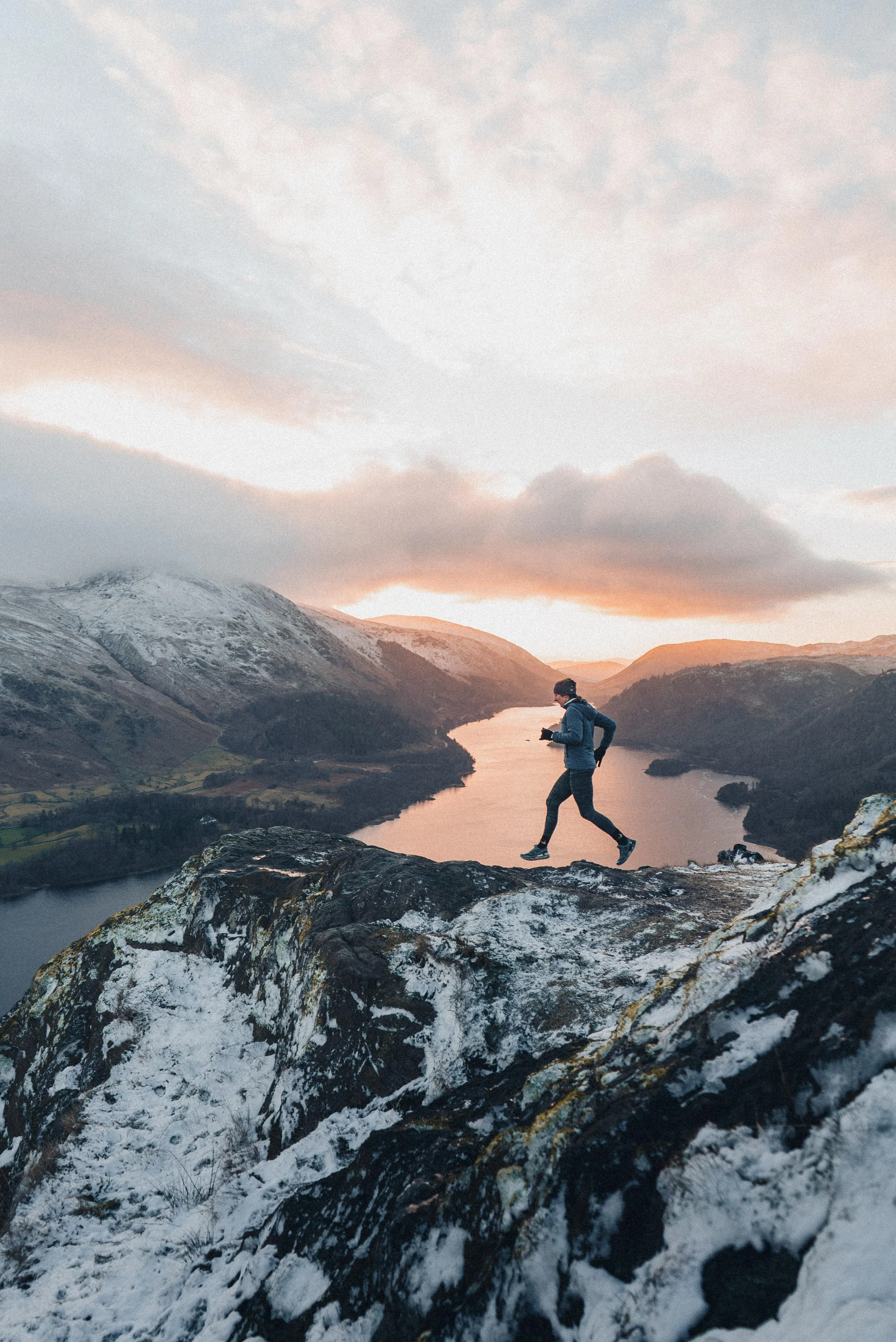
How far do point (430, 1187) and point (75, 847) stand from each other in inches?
4906

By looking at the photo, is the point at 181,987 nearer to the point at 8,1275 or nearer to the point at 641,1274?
the point at 8,1275

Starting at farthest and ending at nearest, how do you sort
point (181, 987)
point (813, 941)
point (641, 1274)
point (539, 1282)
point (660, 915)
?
point (181, 987), point (660, 915), point (813, 941), point (539, 1282), point (641, 1274)

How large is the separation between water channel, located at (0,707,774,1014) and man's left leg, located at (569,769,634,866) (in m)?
45.6

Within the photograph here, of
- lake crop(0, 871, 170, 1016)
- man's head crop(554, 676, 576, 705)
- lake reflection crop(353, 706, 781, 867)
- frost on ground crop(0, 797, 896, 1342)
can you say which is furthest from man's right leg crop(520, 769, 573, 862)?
lake crop(0, 871, 170, 1016)

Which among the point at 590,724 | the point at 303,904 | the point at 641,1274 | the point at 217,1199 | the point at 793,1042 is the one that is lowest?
the point at 217,1199

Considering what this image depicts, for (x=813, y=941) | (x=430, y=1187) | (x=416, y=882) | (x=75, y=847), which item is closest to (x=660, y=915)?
(x=416, y=882)

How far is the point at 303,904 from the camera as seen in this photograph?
14.1 meters

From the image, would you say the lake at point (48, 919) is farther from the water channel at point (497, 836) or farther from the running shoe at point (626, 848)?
the running shoe at point (626, 848)

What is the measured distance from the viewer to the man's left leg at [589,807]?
1270cm

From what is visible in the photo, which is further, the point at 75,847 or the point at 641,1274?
the point at 75,847

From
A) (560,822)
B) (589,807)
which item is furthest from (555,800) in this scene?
(560,822)

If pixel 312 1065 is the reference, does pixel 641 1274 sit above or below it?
above

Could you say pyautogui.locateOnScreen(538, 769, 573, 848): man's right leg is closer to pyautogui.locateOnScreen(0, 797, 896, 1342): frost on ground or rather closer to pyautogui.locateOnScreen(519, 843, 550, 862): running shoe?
pyautogui.locateOnScreen(519, 843, 550, 862): running shoe

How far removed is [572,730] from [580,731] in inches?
9.0
